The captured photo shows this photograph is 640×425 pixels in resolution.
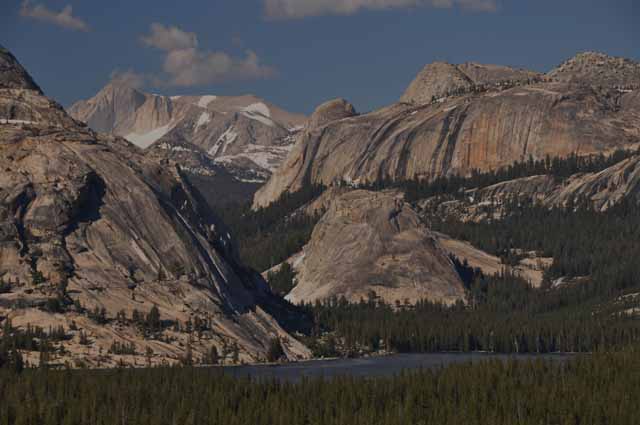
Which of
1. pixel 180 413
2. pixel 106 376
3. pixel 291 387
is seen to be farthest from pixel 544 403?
pixel 106 376

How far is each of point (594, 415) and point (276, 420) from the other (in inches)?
1669

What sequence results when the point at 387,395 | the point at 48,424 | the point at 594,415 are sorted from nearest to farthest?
the point at 48,424 < the point at 594,415 < the point at 387,395

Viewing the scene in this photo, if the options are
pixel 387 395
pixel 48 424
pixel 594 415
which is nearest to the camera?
pixel 48 424

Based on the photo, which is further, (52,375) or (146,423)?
(52,375)

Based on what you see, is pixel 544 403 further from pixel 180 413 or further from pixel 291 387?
pixel 180 413

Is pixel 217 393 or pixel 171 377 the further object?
pixel 171 377

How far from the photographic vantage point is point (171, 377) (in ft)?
648

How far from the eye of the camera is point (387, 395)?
188625mm

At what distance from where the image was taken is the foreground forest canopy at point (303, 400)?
6594 inches

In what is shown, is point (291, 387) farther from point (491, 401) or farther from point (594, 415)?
point (594, 415)

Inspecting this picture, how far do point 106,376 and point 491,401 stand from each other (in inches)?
2209

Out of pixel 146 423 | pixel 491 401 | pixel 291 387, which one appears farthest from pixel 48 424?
pixel 491 401

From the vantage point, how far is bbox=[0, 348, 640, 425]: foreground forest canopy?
168 meters

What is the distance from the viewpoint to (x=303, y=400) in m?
183
